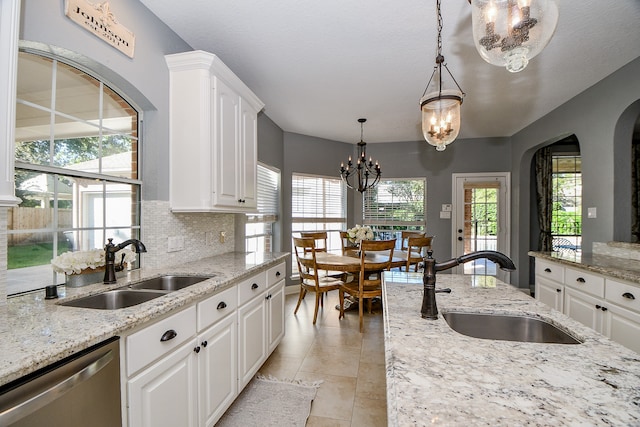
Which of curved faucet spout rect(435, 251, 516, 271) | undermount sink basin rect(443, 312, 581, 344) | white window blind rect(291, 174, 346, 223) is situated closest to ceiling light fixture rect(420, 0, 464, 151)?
curved faucet spout rect(435, 251, 516, 271)

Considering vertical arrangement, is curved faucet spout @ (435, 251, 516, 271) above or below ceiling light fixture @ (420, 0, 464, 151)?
below

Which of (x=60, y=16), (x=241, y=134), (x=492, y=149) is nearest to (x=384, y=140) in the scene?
(x=492, y=149)

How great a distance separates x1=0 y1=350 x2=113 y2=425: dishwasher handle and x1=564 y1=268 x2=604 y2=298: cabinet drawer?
2.93 meters

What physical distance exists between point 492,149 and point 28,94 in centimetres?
590

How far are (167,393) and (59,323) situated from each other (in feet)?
1.81

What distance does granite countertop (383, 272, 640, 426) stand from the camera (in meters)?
0.57

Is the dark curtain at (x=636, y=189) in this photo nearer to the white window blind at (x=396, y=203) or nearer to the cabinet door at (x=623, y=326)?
the white window blind at (x=396, y=203)

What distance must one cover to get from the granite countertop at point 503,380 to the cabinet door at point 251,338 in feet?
4.35

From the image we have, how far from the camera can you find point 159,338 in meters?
1.29

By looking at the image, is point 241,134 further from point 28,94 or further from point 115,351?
point 115,351

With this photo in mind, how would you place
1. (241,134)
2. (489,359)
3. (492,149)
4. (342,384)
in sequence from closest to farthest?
(489,359) < (342,384) < (241,134) < (492,149)

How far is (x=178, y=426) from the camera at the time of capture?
1420 mm

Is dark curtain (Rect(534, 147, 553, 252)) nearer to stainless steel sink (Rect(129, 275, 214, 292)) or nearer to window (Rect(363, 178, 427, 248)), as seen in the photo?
window (Rect(363, 178, 427, 248))

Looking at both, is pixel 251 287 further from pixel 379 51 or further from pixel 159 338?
pixel 379 51
